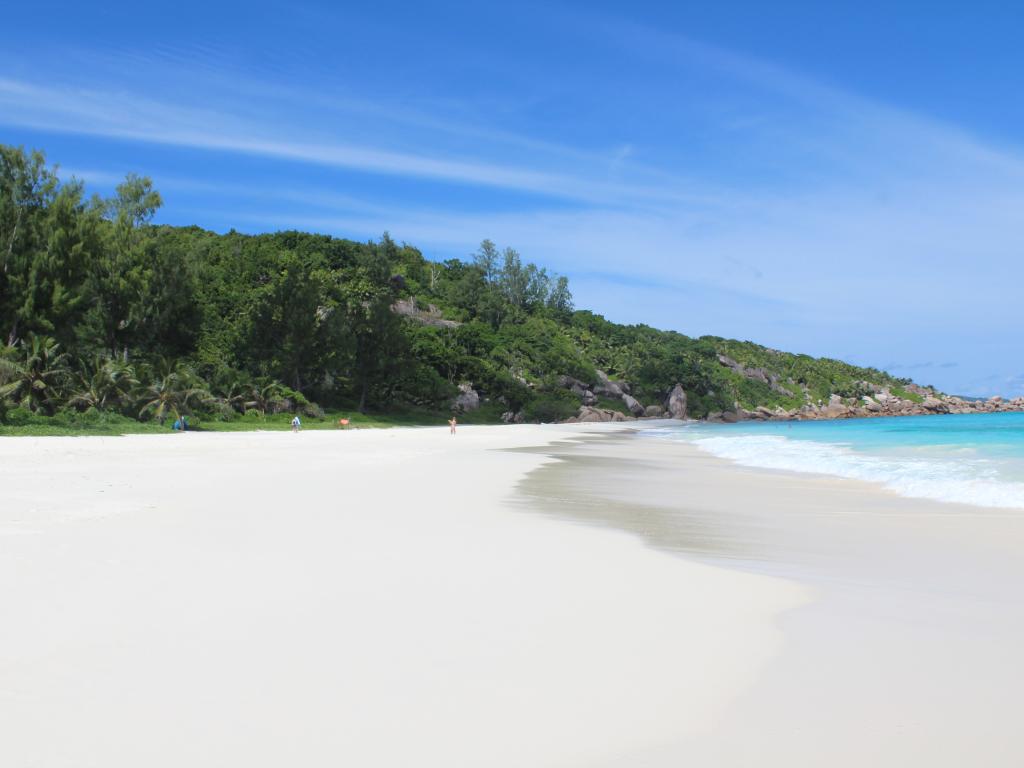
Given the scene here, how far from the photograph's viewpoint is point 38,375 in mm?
31625

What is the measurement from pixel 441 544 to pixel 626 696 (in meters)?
4.42

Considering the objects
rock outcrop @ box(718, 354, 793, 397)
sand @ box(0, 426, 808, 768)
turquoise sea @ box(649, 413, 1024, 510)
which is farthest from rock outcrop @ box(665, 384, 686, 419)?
sand @ box(0, 426, 808, 768)

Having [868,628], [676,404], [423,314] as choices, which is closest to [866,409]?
[676,404]

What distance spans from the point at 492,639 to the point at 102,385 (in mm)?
35027

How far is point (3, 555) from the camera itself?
666cm

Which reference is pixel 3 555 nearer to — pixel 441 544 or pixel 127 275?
pixel 441 544

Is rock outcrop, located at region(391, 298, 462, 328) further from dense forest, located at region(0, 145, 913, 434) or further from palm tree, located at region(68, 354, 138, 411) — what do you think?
palm tree, located at region(68, 354, 138, 411)

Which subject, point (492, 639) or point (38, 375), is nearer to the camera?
point (492, 639)

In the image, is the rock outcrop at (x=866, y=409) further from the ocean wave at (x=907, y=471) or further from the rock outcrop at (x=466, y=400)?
the ocean wave at (x=907, y=471)

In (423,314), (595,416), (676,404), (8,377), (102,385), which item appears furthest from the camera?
(676,404)

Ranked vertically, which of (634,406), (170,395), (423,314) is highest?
(423,314)

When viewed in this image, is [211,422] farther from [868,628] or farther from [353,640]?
[868,628]

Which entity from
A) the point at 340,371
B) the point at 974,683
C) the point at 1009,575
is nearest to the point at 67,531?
the point at 974,683

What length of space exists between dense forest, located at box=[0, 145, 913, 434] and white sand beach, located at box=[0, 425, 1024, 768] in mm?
26862
